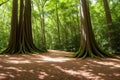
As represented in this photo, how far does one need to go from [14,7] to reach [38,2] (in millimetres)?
12791

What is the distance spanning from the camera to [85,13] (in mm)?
9289

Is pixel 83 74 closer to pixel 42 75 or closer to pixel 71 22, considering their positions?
pixel 42 75

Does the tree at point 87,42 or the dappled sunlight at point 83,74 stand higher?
the tree at point 87,42

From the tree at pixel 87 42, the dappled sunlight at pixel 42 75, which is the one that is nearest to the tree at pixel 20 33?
the tree at pixel 87 42

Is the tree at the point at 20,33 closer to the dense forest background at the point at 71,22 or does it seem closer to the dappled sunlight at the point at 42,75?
the dense forest background at the point at 71,22

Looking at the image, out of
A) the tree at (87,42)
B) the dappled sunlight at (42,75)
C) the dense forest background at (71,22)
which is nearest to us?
the dappled sunlight at (42,75)

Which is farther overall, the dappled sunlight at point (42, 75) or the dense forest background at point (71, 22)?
the dense forest background at point (71, 22)

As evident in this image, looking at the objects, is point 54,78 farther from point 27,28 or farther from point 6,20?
point 6,20

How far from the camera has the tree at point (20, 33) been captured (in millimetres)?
12102

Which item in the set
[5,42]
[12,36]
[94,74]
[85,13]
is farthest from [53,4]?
[94,74]

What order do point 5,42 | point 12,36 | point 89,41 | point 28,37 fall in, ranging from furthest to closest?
1. point 5,42
2. point 28,37
3. point 12,36
4. point 89,41

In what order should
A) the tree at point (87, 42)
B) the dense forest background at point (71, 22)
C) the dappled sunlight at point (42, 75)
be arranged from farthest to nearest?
the dense forest background at point (71, 22) → the tree at point (87, 42) → the dappled sunlight at point (42, 75)

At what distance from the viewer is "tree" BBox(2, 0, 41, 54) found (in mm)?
12102

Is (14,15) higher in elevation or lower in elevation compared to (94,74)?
higher
